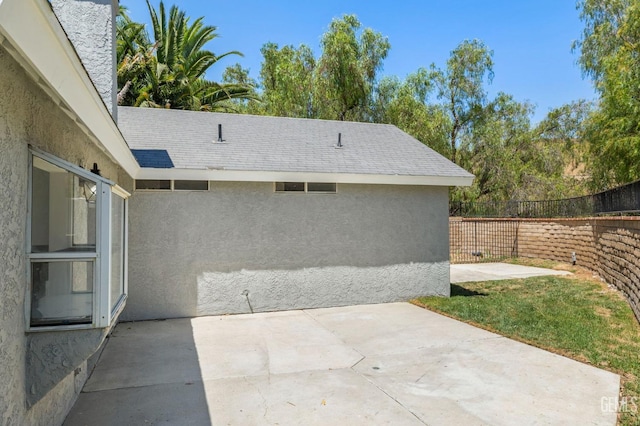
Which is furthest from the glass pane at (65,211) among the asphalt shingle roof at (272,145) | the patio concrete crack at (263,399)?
the asphalt shingle roof at (272,145)

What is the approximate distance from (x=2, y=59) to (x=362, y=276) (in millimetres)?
8159

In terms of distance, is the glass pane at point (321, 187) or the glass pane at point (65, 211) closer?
the glass pane at point (65, 211)

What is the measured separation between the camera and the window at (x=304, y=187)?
9.26 m

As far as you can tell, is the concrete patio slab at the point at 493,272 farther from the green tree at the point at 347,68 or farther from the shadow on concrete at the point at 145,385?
the green tree at the point at 347,68

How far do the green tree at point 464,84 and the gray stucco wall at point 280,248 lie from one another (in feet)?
55.7

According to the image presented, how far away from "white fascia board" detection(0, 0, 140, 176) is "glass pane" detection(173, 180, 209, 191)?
4.65 metres

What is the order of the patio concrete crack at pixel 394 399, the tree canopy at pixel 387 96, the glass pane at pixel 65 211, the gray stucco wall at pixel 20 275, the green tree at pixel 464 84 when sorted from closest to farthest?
the gray stucco wall at pixel 20 275
the glass pane at pixel 65 211
the patio concrete crack at pixel 394 399
the tree canopy at pixel 387 96
the green tree at pixel 464 84

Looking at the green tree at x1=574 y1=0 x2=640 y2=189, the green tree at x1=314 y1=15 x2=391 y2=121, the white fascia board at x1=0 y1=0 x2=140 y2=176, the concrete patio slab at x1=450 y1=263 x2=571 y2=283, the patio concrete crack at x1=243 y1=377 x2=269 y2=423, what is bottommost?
the patio concrete crack at x1=243 y1=377 x2=269 y2=423

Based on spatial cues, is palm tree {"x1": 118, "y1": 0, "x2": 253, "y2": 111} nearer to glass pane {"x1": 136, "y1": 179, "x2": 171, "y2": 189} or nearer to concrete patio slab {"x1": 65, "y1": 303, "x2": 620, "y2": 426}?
glass pane {"x1": 136, "y1": 179, "x2": 171, "y2": 189}

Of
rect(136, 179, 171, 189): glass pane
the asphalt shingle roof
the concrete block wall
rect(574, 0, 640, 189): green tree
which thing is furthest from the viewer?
rect(574, 0, 640, 189): green tree

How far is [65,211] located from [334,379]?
344 centimetres

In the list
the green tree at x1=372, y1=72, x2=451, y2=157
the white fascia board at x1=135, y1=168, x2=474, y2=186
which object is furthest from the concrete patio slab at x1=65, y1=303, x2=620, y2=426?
the green tree at x1=372, y1=72, x2=451, y2=157

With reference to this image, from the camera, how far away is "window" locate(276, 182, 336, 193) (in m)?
9.26

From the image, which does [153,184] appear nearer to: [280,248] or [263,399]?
[280,248]
